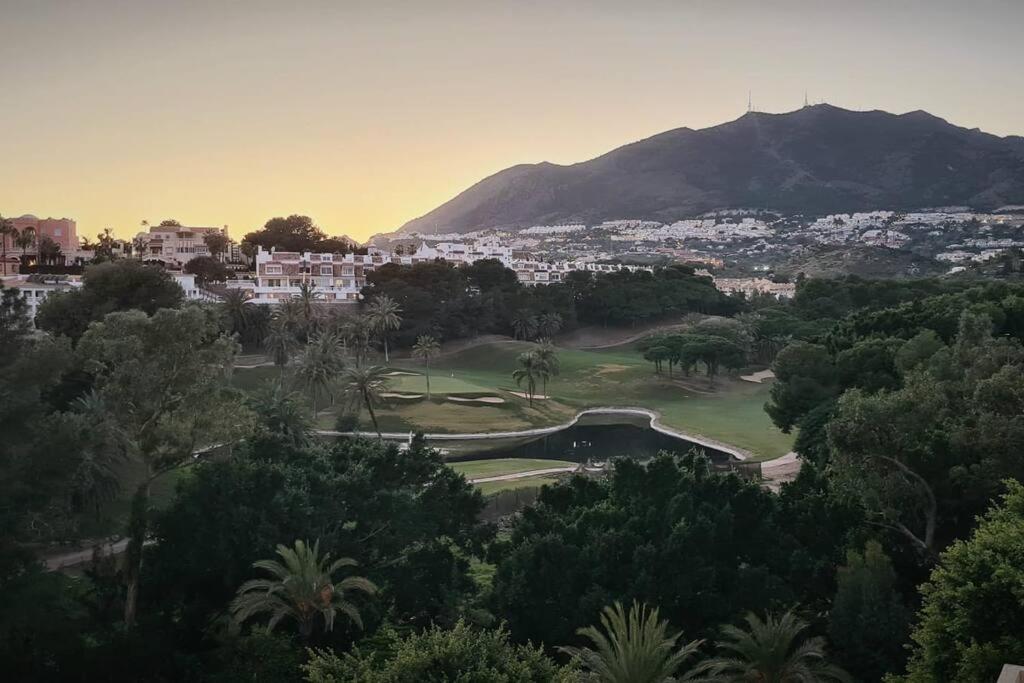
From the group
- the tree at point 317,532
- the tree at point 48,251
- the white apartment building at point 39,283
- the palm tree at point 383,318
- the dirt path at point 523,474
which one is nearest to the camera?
the tree at point 317,532

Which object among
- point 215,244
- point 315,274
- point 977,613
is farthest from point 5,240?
point 977,613

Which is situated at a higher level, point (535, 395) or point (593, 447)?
point (535, 395)

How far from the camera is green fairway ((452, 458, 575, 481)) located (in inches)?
1736

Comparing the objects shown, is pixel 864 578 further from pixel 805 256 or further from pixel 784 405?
pixel 805 256

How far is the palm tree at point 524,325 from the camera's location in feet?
304

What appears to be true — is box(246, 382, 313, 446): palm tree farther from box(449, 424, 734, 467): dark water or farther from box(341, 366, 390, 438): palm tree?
box(449, 424, 734, 467): dark water

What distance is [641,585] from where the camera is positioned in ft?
65.7

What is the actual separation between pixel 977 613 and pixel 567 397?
55312 millimetres

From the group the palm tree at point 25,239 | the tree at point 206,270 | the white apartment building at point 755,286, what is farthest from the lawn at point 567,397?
the white apartment building at point 755,286

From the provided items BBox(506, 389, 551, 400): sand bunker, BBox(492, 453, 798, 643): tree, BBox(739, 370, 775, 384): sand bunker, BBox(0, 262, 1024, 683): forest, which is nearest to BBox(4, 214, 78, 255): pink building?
BBox(506, 389, 551, 400): sand bunker

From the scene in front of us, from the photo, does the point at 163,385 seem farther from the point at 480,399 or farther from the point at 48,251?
the point at 48,251

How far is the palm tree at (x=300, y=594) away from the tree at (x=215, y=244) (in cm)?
10511

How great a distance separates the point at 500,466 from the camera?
1816 inches

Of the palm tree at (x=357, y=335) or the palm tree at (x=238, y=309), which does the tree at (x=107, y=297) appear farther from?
the palm tree at (x=238, y=309)
